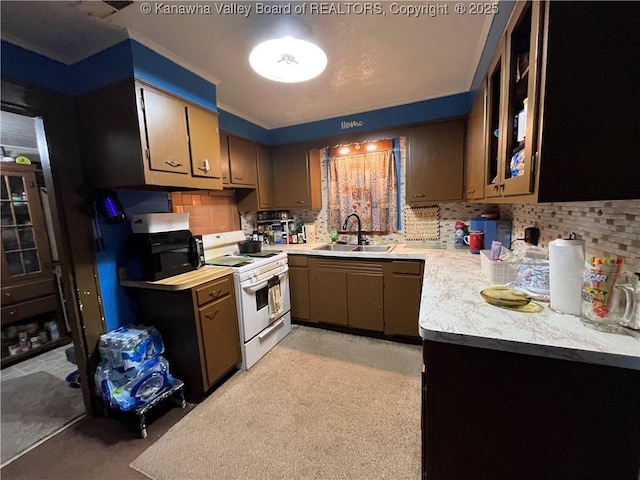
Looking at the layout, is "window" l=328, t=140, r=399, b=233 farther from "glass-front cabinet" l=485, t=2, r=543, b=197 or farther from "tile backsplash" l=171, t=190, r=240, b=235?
"glass-front cabinet" l=485, t=2, r=543, b=197

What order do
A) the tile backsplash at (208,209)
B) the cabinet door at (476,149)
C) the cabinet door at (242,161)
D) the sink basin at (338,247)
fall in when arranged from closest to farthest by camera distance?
1. the cabinet door at (476,149)
2. the tile backsplash at (208,209)
3. the cabinet door at (242,161)
4. the sink basin at (338,247)

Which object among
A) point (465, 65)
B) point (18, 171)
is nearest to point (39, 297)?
point (18, 171)

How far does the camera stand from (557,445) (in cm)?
79

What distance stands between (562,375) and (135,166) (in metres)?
2.18

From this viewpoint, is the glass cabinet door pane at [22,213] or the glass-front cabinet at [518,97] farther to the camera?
the glass cabinet door pane at [22,213]

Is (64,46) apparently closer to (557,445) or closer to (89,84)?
(89,84)

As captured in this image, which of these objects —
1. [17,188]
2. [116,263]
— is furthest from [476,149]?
[17,188]

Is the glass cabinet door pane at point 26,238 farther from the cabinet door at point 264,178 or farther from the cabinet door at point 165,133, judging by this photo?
the cabinet door at point 264,178

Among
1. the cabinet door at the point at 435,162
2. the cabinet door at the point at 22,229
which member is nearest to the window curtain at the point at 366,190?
the cabinet door at the point at 435,162

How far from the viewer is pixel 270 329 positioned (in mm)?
2449

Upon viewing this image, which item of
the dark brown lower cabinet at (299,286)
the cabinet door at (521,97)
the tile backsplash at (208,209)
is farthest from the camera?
the dark brown lower cabinet at (299,286)

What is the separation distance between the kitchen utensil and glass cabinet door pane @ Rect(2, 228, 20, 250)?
399 cm

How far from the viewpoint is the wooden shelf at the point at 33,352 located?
243cm

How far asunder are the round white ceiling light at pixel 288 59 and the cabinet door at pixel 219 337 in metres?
1.59
